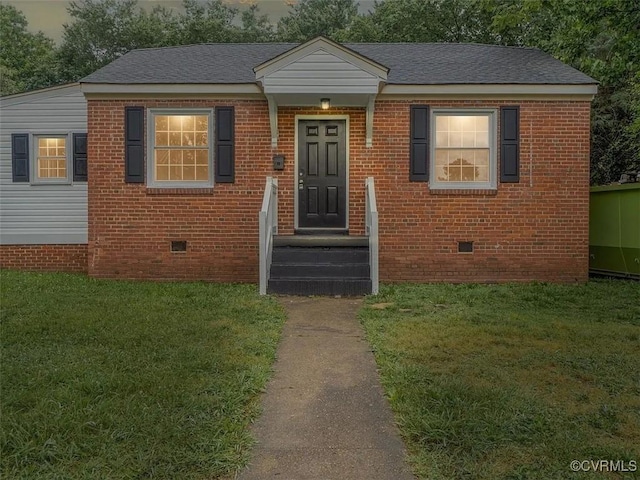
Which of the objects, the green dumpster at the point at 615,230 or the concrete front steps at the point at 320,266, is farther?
the green dumpster at the point at 615,230

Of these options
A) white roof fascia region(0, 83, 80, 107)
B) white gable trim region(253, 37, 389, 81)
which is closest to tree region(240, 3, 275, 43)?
white roof fascia region(0, 83, 80, 107)

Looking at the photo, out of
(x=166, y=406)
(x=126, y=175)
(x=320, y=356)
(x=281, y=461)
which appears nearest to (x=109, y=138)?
Answer: (x=126, y=175)

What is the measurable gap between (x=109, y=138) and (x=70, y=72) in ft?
66.6

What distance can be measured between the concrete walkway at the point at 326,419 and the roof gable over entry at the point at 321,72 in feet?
15.3

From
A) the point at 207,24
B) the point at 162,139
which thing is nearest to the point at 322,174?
the point at 162,139

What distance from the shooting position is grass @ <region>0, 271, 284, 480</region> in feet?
8.62

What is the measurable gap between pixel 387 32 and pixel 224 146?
16395 millimetres

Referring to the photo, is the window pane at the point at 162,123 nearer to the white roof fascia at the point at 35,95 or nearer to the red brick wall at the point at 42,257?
the white roof fascia at the point at 35,95

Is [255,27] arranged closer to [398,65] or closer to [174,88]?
[398,65]

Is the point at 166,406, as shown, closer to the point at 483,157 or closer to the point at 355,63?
the point at 355,63

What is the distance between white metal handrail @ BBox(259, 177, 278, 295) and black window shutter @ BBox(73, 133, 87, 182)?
4.21 m

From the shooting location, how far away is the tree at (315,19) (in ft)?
91.8

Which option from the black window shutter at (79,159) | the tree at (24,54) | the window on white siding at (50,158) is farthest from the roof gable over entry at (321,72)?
the tree at (24,54)

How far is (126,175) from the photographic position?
8992mm
